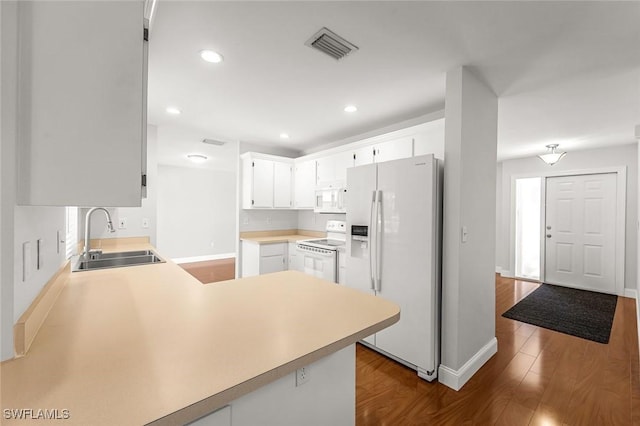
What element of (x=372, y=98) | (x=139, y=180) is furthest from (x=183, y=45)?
(x=372, y=98)

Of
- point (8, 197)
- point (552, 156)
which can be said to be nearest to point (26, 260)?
point (8, 197)

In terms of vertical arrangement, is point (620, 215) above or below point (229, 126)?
below

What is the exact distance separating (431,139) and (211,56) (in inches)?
81.6

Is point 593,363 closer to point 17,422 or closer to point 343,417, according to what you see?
point 343,417

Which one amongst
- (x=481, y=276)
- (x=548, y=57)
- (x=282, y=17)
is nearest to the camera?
(x=282, y=17)

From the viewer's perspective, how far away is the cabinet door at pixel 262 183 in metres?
4.29

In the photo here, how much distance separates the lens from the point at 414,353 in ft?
7.48

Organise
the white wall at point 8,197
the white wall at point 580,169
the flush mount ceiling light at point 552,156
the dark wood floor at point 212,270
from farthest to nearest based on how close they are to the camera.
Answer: the dark wood floor at point 212,270 → the white wall at point 580,169 → the flush mount ceiling light at point 552,156 → the white wall at point 8,197

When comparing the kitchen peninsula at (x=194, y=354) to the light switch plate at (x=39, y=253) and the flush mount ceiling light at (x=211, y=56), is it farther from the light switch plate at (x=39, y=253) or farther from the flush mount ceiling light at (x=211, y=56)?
the flush mount ceiling light at (x=211, y=56)

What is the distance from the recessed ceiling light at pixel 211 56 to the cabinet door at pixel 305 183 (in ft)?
7.87

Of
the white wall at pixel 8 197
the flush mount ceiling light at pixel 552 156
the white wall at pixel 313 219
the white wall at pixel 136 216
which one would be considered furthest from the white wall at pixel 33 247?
the flush mount ceiling light at pixel 552 156

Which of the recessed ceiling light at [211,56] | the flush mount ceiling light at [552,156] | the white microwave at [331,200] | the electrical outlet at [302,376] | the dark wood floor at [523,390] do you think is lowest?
the dark wood floor at [523,390]

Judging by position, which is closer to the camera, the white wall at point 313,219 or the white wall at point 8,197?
the white wall at point 8,197

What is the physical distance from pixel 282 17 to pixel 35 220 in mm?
1587
